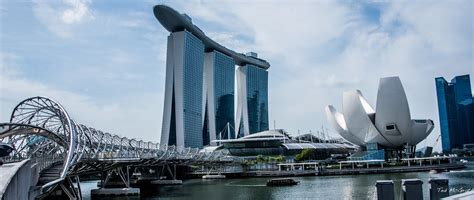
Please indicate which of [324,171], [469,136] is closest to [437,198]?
[324,171]

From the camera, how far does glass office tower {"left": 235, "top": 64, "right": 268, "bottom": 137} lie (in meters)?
122

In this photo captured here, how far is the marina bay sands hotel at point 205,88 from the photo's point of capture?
9306 cm

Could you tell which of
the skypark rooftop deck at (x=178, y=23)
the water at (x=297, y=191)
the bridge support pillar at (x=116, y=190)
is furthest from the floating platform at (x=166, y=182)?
the skypark rooftop deck at (x=178, y=23)

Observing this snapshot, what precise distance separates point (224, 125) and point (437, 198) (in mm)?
109510

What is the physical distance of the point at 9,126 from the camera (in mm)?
16125

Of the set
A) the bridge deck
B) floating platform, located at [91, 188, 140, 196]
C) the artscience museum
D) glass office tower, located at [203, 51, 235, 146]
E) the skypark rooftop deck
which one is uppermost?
the skypark rooftop deck

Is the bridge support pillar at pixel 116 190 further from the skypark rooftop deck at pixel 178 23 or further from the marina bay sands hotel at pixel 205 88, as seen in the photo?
the skypark rooftop deck at pixel 178 23

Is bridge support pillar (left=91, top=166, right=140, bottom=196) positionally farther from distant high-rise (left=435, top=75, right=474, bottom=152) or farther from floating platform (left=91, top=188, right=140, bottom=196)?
distant high-rise (left=435, top=75, right=474, bottom=152)

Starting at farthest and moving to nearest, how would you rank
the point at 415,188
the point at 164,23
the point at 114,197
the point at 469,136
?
the point at 469,136 < the point at 164,23 < the point at 114,197 < the point at 415,188

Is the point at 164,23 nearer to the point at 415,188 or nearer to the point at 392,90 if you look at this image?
the point at 392,90

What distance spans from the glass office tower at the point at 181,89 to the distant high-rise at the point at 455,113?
283ft

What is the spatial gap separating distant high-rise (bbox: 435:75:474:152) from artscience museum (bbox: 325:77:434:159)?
2981 inches

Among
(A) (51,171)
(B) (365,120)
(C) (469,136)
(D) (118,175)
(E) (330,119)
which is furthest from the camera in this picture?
(C) (469,136)

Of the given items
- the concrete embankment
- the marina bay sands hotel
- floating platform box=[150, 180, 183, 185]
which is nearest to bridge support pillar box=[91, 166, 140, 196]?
floating platform box=[150, 180, 183, 185]
